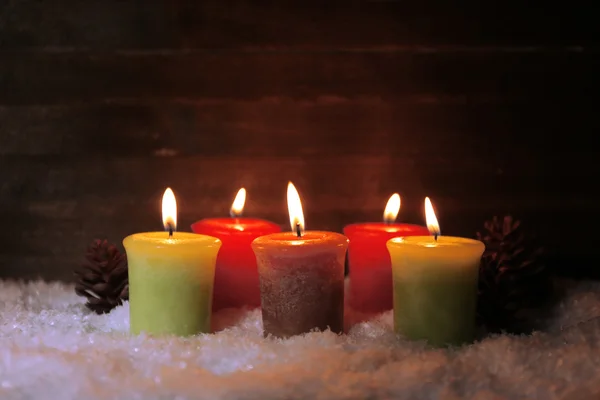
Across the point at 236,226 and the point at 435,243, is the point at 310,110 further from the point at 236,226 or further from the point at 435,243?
the point at 435,243

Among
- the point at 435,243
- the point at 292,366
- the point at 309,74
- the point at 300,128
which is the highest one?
the point at 309,74

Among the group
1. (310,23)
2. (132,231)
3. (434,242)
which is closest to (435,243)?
(434,242)

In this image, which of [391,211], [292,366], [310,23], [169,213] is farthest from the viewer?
[310,23]

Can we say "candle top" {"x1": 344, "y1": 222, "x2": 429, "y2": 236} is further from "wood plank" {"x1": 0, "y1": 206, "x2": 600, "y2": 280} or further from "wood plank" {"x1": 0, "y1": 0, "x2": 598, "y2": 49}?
"wood plank" {"x1": 0, "y1": 0, "x2": 598, "y2": 49}

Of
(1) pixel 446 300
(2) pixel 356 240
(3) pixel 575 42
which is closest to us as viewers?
(1) pixel 446 300

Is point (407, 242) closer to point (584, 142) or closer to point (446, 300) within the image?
point (446, 300)

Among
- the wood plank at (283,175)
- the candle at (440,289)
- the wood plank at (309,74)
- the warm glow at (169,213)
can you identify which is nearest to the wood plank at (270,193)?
the wood plank at (283,175)

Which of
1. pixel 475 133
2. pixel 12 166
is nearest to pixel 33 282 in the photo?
pixel 12 166
